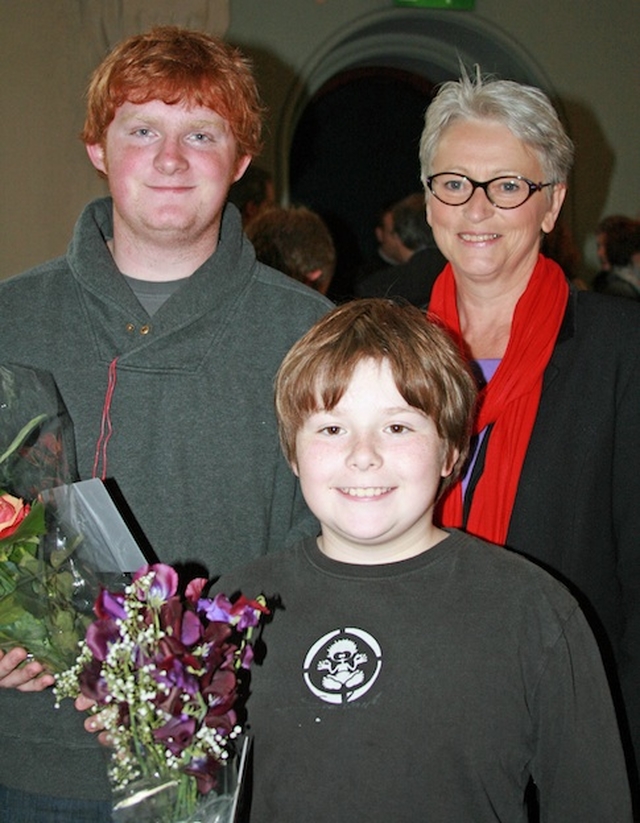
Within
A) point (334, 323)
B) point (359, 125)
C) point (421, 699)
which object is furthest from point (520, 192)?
point (359, 125)

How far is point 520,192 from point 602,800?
1.30 meters

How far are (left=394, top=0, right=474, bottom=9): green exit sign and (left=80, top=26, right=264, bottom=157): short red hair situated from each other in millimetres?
6192

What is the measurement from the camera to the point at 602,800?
5.67ft

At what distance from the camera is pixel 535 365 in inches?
91.9

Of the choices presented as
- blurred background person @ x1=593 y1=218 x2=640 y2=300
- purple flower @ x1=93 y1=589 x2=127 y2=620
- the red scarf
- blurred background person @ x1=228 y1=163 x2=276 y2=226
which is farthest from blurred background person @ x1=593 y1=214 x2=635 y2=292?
purple flower @ x1=93 y1=589 x2=127 y2=620

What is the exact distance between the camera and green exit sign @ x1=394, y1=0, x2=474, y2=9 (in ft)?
26.2

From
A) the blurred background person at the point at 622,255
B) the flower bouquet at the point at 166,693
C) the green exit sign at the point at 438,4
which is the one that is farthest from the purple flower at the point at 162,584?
the green exit sign at the point at 438,4

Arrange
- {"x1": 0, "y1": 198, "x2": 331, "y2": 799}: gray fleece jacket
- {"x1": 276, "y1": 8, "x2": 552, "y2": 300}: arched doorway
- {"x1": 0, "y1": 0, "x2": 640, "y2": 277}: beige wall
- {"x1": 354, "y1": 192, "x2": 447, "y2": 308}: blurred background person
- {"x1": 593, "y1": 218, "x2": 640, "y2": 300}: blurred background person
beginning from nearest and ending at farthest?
{"x1": 0, "y1": 198, "x2": 331, "y2": 799}: gray fleece jacket
{"x1": 354, "y1": 192, "x2": 447, "y2": 308}: blurred background person
{"x1": 593, "y1": 218, "x2": 640, "y2": 300}: blurred background person
{"x1": 0, "y1": 0, "x2": 640, "y2": 277}: beige wall
{"x1": 276, "y1": 8, "x2": 552, "y2": 300}: arched doorway

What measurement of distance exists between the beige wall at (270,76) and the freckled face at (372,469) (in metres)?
5.32

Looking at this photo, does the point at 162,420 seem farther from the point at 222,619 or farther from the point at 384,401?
the point at 222,619

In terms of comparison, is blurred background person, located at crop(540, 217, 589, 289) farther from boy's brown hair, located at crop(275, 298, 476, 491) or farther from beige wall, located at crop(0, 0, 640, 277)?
beige wall, located at crop(0, 0, 640, 277)

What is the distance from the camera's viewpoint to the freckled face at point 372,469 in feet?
6.09

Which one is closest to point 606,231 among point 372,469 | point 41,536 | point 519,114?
point 519,114

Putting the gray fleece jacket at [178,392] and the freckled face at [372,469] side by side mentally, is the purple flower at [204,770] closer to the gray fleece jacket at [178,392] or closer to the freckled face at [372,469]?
the freckled face at [372,469]
